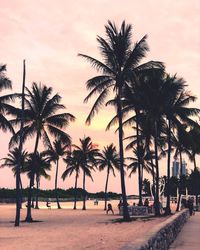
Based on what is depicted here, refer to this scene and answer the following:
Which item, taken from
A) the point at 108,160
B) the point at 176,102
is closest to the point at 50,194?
the point at 108,160

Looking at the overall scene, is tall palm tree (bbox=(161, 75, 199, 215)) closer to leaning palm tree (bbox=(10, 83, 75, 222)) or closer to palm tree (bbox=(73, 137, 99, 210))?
leaning palm tree (bbox=(10, 83, 75, 222))

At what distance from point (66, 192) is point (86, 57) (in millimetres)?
103980

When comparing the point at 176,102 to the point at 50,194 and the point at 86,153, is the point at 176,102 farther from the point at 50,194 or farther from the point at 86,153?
the point at 50,194

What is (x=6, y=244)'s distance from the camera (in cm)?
1880

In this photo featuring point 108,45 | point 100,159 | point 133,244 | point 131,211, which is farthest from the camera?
point 100,159

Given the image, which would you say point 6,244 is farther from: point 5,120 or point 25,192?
point 25,192

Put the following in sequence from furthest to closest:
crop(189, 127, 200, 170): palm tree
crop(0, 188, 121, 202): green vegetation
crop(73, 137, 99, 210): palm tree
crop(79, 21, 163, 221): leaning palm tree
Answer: crop(0, 188, 121, 202): green vegetation → crop(73, 137, 99, 210): palm tree → crop(189, 127, 200, 170): palm tree → crop(79, 21, 163, 221): leaning palm tree

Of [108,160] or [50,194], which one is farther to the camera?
[50,194]

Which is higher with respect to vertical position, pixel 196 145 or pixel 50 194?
pixel 196 145

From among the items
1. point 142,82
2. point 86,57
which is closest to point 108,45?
point 86,57

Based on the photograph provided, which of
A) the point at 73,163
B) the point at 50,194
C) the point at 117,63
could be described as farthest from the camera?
the point at 50,194

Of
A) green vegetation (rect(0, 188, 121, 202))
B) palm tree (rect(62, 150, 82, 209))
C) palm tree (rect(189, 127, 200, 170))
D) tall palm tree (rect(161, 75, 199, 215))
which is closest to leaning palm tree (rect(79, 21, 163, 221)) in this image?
tall palm tree (rect(161, 75, 199, 215))

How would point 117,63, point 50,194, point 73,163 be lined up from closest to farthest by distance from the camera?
1. point 117,63
2. point 73,163
3. point 50,194

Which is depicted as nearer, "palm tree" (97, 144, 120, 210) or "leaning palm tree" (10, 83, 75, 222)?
"leaning palm tree" (10, 83, 75, 222)
